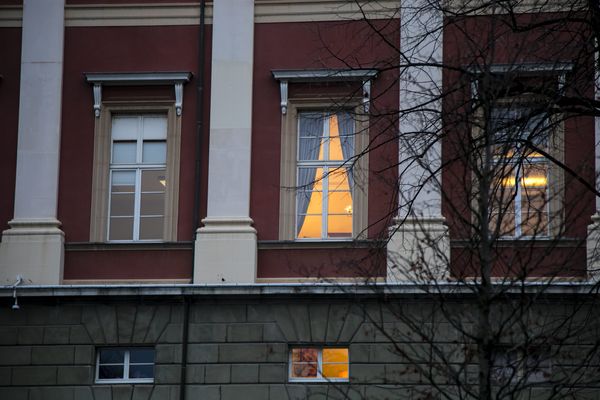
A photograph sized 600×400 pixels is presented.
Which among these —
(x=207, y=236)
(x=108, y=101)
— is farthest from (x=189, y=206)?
(x=108, y=101)

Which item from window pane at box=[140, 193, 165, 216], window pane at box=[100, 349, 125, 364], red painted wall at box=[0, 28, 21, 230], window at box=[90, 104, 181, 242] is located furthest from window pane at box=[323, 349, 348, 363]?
red painted wall at box=[0, 28, 21, 230]

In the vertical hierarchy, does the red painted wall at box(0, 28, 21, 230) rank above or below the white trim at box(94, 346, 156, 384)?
above

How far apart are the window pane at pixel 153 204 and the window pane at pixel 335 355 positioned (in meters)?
3.71

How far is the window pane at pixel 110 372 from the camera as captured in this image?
24266mm

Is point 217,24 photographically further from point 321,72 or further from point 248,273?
point 248,273

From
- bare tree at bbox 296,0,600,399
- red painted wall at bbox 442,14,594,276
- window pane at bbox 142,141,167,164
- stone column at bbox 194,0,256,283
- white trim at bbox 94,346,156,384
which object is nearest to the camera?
bare tree at bbox 296,0,600,399

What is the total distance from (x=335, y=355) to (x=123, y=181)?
479cm

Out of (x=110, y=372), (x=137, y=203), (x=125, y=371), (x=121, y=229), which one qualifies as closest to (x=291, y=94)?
(x=137, y=203)

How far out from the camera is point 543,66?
69.5 feet

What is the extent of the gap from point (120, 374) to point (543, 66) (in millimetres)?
8365

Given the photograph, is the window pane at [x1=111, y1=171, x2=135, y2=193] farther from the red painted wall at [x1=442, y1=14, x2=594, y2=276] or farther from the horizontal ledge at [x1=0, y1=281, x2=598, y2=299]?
the red painted wall at [x1=442, y1=14, x2=594, y2=276]

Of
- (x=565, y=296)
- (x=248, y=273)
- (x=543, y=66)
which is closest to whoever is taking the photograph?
(x=543, y=66)

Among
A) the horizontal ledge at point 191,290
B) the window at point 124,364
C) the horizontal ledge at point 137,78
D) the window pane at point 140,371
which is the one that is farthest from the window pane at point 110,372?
the horizontal ledge at point 137,78

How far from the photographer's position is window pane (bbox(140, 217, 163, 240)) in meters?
25.2
